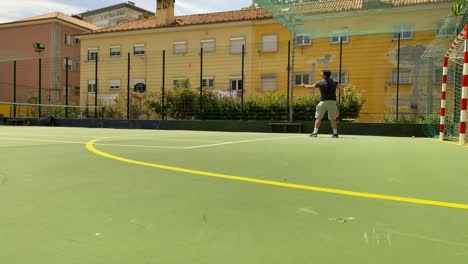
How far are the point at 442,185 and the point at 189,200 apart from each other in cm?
195

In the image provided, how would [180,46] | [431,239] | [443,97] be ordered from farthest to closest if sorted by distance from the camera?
[180,46] → [443,97] → [431,239]

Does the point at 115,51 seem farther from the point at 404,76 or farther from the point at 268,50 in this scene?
the point at 404,76

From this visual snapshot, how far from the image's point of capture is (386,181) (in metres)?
3.31

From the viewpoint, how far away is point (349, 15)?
32.2 ft

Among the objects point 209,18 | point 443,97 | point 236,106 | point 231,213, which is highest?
point 209,18

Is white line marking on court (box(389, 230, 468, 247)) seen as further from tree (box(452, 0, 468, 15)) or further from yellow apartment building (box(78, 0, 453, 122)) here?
tree (box(452, 0, 468, 15))

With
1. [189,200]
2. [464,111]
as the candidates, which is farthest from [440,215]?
[464,111]

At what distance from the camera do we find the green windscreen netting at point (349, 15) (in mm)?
9102

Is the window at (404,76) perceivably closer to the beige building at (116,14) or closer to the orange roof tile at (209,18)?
the orange roof tile at (209,18)

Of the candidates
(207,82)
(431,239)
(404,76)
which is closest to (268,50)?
(207,82)

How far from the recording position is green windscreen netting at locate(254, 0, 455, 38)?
358 inches

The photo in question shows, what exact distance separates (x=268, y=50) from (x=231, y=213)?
90.9 ft

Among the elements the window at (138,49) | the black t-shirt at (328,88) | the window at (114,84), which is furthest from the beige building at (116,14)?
the black t-shirt at (328,88)

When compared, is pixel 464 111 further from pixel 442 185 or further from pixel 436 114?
pixel 442 185
